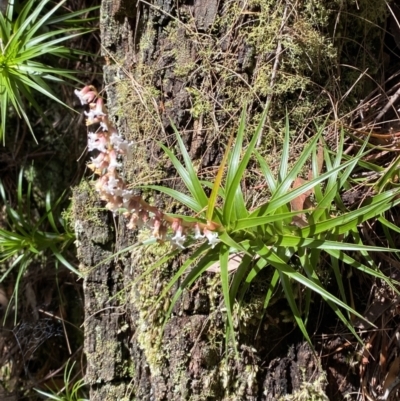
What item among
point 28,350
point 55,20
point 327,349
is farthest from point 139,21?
point 28,350

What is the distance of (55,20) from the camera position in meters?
1.96

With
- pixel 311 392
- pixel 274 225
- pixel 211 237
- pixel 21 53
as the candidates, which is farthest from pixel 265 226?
pixel 21 53

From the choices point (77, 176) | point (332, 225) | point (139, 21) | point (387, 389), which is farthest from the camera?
point (77, 176)

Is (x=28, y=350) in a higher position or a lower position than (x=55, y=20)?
lower

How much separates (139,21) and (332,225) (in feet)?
3.00

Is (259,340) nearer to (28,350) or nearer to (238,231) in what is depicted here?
(238,231)

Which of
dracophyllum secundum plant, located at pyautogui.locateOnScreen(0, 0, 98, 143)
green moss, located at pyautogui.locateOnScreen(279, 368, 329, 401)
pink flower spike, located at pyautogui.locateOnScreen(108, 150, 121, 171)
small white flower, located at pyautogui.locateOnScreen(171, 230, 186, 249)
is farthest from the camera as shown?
dracophyllum secundum plant, located at pyautogui.locateOnScreen(0, 0, 98, 143)

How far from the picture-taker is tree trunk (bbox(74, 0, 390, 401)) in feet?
4.87

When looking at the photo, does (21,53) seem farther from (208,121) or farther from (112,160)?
(112,160)

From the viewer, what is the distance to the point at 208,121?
1.54m

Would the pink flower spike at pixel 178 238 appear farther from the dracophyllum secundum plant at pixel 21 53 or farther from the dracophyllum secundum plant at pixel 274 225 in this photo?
the dracophyllum secundum plant at pixel 21 53

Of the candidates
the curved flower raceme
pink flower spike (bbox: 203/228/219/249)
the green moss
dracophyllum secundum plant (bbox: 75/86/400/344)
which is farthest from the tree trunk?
the curved flower raceme

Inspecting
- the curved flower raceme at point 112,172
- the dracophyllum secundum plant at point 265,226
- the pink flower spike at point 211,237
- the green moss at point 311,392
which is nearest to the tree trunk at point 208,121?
the green moss at point 311,392

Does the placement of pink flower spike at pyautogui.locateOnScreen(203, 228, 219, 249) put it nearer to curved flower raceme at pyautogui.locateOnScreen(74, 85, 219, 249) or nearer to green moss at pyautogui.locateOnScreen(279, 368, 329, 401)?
curved flower raceme at pyautogui.locateOnScreen(74, 85, 219, 249)
